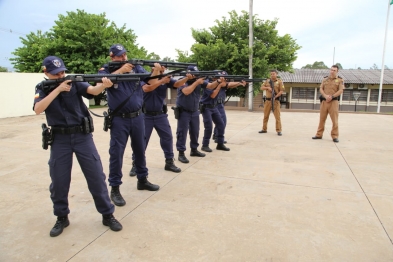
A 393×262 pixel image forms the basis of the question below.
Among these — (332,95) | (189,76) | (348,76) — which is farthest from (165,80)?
(348,76)

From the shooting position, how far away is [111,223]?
264cm

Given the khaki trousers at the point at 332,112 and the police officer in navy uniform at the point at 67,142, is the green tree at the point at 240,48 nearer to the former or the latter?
the khaki trousers at the point at 332,112

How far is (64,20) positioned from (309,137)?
16.1 m

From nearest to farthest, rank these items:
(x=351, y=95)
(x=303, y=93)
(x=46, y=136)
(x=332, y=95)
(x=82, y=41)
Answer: (x=46, y=136) < (x=332, y=95) < (x=82, y=41) < (x=351, y=95) < (x=303, y=93)

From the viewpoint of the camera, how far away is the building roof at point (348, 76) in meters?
23.7

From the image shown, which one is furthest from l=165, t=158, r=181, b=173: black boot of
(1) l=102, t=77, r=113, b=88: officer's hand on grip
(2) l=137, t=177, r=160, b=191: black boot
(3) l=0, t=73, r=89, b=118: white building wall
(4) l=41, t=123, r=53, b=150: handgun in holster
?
(3) l=0, t=73, r=89, b=118: white building wall

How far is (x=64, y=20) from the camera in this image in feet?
54.4

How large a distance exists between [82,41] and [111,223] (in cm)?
1583

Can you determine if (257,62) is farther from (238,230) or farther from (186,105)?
(238,230)

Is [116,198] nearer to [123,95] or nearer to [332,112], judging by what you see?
[123,95]

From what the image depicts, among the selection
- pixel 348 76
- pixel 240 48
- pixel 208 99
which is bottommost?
pixel 208 99

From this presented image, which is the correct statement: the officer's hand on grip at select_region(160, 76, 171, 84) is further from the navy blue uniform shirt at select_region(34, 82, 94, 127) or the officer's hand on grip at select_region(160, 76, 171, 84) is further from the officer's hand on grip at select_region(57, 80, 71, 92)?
the officer's hand on grip at select_region(57, 80, 71, 92)

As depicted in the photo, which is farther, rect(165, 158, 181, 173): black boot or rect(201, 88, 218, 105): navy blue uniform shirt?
rect(201, 88, 218, 105): navy blue uniform shirt

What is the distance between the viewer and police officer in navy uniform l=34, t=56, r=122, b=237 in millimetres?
2449
